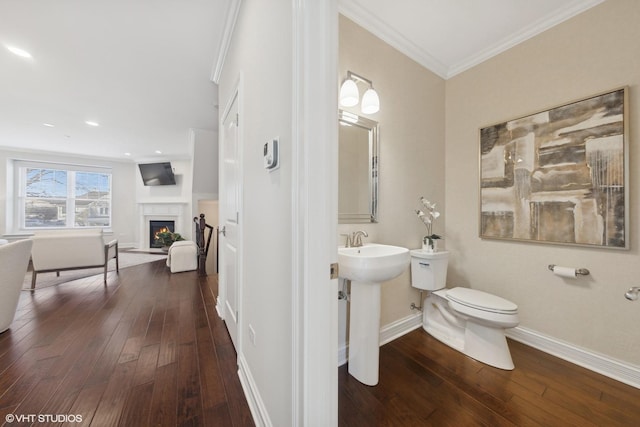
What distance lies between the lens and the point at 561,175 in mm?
1697

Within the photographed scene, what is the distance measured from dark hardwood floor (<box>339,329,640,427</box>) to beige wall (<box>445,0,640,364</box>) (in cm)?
30

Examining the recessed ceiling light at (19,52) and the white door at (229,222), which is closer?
the white door at (229,222)

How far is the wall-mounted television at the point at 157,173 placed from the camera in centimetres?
583

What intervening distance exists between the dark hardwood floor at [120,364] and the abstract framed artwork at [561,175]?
2.36 meters

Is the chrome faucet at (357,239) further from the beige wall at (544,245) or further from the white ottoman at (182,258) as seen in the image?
the white ottoman at (182,258)

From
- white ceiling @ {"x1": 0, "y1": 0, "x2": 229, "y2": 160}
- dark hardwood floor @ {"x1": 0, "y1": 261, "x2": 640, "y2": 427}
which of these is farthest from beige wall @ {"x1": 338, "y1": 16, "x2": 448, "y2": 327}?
white ceiling @ {"x1": 0, "y1": 0, "x2": 229, "y2": 160}

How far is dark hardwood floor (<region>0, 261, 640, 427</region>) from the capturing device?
1195mm

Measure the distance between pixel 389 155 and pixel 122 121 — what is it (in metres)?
4.34

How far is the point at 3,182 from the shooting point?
5.10 metres

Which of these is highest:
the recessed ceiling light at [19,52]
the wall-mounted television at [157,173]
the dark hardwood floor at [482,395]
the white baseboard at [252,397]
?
the recessed ceiling light at [19,52]

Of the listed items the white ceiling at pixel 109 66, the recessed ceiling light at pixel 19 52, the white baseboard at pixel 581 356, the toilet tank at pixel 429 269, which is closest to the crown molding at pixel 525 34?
the toilet tank at pixel 429 269

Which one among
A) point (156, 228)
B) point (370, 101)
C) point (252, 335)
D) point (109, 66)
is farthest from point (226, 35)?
point (156, 228)

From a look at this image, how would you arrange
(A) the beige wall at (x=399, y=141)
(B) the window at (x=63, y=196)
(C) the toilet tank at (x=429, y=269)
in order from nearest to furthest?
(A) the beige wall at (x=399, y=141) < (C) the toilet tank at (x=429, y=269) < (B) the window at (x=63, y=196)

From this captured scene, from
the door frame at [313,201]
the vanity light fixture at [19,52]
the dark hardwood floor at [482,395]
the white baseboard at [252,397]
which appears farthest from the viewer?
the vanity light fixture at [19,52]
